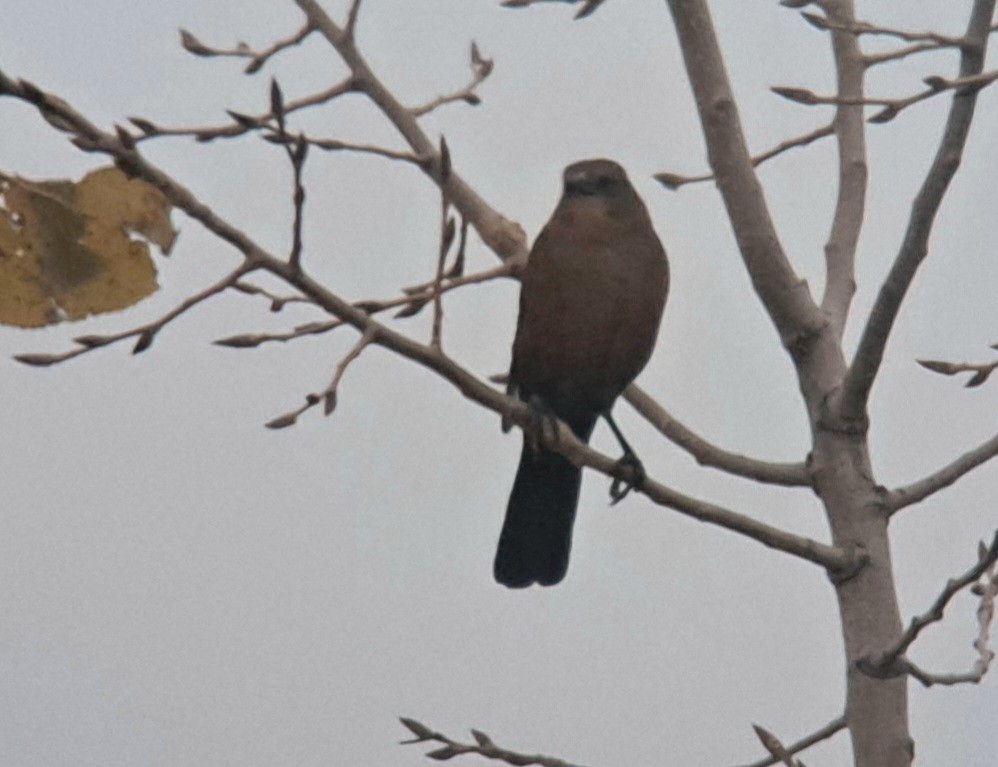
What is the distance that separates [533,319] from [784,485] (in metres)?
1.27

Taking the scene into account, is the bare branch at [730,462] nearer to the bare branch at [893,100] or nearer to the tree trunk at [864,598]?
the tree trunk at [864,598]

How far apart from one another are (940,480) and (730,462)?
504 mm

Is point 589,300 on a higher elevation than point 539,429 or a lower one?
higher

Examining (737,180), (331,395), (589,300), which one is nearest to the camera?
(331,395)

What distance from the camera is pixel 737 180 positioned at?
388 centimetres

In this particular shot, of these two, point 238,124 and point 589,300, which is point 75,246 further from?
point 589,300

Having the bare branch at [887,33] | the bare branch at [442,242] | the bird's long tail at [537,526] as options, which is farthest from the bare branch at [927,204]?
the bird's long tail at [537,526]

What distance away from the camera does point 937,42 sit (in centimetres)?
304

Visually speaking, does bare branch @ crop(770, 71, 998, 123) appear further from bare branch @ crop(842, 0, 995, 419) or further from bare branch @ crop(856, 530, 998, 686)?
bare branch @ crop(856, 530, 998, 686)

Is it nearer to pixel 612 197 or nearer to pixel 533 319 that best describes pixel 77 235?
pixel 533 319

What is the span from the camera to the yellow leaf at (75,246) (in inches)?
108

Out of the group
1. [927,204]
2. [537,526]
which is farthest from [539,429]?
[537,526]

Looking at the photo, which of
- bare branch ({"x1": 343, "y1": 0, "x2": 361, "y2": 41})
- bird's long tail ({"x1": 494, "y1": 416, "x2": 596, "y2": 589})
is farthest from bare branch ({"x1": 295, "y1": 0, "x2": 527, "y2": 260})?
bird's long tail ({"x1": 494, "y1": 416, "x2": 596, "y2": 589})

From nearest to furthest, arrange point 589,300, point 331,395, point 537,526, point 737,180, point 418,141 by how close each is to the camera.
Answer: point 331,395, point 737,180, point 418,141, point 589,300, point 537,526
